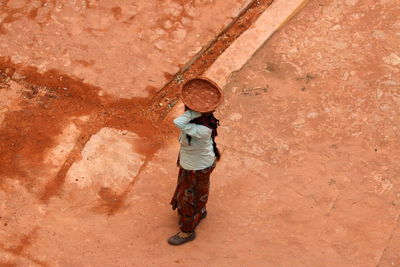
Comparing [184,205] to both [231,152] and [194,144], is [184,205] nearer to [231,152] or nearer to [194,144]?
[194,144]

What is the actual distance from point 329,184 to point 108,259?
1.94m

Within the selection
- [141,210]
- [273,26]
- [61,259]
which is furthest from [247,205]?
[273,26]

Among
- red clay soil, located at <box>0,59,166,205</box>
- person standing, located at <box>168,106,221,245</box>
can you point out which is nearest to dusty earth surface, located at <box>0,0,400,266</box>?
red clay soil, located at <box>0,59,166,205</box>

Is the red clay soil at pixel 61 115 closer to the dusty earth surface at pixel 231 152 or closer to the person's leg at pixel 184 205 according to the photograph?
the dusty earth surface at pixel 231 152

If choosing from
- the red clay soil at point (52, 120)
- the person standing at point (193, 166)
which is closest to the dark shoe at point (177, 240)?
the person standing at point (193, 166)

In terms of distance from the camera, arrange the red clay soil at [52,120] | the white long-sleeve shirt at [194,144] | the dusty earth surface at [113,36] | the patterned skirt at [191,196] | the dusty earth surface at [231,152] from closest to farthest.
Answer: the white long-sleeve shirt at [194,144] < the patterned skirt at [191,196] < the dusty earth surface at [231,152] < the red clay soil at [52,120] < the dusty earth surface at [113,36]

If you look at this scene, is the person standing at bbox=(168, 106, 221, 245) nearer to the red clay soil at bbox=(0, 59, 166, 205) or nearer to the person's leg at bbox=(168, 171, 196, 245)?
the person's leg at bbox=(168, 171, 196, 245)

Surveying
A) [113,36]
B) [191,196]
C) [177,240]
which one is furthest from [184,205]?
[113,36]

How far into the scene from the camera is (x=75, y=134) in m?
5.15

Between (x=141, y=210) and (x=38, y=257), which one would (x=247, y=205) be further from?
(x=38, y=257)

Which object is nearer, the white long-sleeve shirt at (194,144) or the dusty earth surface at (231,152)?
the white long-sleeve shirt at (194,144)

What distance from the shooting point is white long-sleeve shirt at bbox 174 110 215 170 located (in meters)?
3.63

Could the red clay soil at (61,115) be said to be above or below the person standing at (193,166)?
below

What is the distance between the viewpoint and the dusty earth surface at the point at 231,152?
4449 mm
